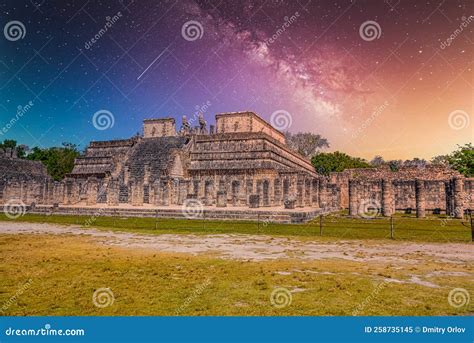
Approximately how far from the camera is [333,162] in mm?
54031

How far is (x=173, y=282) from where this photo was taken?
18.8 feet

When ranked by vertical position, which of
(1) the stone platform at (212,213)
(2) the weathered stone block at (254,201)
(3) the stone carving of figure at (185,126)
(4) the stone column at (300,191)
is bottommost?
(1) the stone platform at (212,213)

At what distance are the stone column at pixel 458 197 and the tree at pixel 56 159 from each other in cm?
5079

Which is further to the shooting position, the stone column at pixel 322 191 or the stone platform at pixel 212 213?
the stone column at pixel 322 191

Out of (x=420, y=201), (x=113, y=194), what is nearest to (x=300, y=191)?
(x=420, y=201)

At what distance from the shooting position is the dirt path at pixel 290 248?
8.18m

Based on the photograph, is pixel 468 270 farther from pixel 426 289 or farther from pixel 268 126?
pixel 268 126

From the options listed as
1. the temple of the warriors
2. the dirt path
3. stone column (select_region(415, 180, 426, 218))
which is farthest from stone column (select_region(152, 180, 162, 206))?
stone column (select_region(415, 180, 426, 218))

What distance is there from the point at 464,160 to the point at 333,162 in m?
18.6

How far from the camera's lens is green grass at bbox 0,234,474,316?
4.48 metres

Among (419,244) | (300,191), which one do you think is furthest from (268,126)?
(419,244)

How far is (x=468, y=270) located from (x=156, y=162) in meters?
30.3

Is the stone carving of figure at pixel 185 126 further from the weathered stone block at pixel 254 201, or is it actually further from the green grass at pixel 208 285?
the green grass at pixel 208 285

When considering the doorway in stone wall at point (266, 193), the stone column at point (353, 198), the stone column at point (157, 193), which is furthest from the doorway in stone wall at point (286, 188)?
the stone column at point (157, 193)
